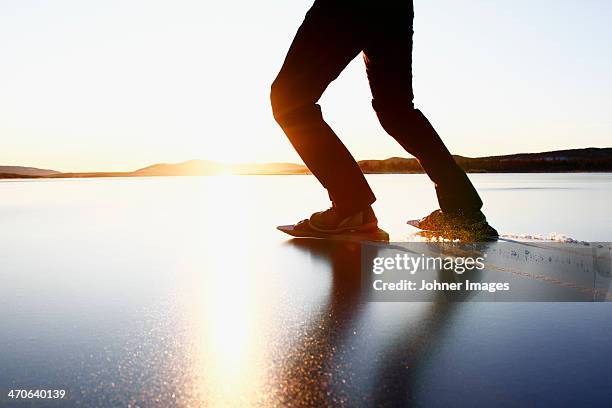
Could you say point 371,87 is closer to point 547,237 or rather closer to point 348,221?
point 348,221

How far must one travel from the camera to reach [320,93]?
13.9 feet

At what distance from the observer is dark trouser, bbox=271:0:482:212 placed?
3.97 m

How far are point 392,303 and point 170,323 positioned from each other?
2.95ft

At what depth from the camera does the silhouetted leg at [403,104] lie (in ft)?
13.8

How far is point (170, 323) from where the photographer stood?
2328 mm

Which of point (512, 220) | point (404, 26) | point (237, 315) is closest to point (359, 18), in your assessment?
point (404, 26)

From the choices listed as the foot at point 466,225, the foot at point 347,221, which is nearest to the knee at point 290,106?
the foot at point 347,221

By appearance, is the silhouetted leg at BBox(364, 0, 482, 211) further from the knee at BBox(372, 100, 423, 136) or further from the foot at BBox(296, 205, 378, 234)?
the foot at BBox(296, 205, 378, 234)

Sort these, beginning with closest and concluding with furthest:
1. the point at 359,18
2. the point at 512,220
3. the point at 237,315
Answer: the point at 237,315
the point at 359,18
the point at 512,220

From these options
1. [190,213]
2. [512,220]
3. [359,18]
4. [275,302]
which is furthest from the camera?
[190,213]

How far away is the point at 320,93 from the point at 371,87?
50 centimetres

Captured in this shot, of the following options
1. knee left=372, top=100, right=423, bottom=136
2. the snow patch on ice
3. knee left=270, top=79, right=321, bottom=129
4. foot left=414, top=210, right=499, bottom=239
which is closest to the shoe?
foot left=414, top=210, right=499, bottom=239

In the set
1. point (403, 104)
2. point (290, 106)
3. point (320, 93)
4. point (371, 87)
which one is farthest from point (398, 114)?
point (290, 106)

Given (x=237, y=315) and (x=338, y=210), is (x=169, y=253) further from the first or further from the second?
(x=237, y=315)
